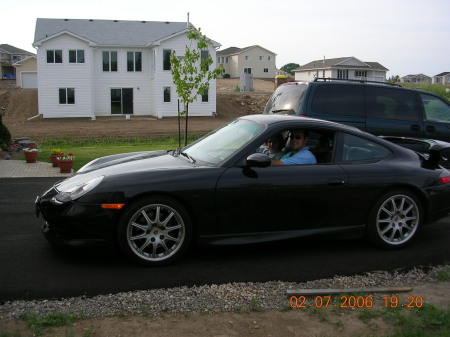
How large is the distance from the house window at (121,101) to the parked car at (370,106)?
36454mm

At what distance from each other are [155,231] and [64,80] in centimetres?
3942

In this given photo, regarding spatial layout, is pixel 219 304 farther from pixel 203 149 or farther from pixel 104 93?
pixel 104 93

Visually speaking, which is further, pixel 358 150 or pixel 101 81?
pixel 101 81

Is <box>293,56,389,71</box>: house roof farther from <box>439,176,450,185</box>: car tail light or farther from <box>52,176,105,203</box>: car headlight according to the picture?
<box>52,176,105,203</box>: car headlight

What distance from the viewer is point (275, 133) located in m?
5.62

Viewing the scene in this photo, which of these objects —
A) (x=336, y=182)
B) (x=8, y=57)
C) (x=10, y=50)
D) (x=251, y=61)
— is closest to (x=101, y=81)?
(x=336, y=182)

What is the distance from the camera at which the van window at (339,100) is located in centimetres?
897

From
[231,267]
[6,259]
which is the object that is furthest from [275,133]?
[6,259]

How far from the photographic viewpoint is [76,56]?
137 feet

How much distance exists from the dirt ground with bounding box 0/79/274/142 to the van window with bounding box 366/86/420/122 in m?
21.2

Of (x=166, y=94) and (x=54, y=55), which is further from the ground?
(x=54, y=55)

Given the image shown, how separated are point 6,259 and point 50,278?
81 cm

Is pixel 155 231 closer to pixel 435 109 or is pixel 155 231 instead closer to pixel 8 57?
pixel 435 109

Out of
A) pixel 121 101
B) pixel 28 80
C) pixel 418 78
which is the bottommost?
pixel 121 101
